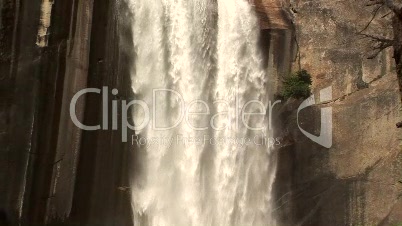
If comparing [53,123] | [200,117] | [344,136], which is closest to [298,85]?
[344,136]

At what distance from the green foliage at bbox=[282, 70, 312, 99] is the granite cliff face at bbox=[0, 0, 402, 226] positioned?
0.21 meters

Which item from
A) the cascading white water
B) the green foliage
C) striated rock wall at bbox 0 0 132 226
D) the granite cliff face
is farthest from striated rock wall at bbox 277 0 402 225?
striated rock wall at bbox 0 0 132 226

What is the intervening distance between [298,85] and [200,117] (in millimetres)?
2631

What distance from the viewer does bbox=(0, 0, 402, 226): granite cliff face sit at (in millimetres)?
9688

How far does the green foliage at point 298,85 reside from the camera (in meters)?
12.2

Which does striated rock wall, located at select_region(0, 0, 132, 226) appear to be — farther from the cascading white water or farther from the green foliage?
the green foliage

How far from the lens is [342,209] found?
11.6m

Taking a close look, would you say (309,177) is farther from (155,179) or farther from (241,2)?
(241,2)

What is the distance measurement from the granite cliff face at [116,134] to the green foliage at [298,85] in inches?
8.3

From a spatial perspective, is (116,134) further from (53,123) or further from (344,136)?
(344,136)

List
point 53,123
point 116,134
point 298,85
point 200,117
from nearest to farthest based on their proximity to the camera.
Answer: point 53,123 < point 116,134 < point 200,117 < point 298,85

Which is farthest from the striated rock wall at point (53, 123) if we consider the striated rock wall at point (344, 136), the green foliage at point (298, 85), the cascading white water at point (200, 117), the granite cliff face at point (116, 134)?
the green foliage at point (298, 85)

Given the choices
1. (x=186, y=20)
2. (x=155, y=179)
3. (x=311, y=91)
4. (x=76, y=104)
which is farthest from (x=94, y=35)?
(x=311, y=91)

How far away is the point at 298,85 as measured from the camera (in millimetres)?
12227
